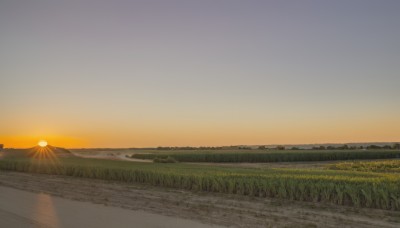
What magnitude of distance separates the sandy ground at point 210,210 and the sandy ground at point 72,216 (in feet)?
0.11

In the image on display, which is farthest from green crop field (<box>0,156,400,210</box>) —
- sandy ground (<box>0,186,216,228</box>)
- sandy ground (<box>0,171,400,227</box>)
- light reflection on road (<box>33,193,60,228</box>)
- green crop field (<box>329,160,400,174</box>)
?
green crop field (<box>329,160,400,174</box>)

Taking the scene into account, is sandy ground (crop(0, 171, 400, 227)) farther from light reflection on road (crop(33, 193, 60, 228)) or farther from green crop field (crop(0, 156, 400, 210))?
green crop field (crop(0, 156, 400, 210))

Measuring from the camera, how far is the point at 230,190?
60.4ft

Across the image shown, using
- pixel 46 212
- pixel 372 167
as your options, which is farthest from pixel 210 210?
pixel 372 167

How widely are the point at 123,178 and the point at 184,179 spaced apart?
625 centimetres

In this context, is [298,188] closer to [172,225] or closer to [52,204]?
[172,225]

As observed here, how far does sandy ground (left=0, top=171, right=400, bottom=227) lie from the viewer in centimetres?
1205

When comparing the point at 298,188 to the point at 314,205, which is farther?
the point at 298,188

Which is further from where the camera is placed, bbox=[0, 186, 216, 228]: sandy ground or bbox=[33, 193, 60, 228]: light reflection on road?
bbox=[33, 193, 60, 228]: light reflection on road

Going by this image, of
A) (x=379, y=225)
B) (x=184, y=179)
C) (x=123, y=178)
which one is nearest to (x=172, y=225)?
(x=379, y=225)

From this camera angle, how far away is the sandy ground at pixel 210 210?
12047 mm

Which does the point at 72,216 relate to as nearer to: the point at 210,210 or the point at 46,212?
the point at 46,212

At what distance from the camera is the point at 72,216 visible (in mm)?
13117

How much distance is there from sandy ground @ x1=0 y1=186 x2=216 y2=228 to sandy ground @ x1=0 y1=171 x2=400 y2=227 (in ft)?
0.11
